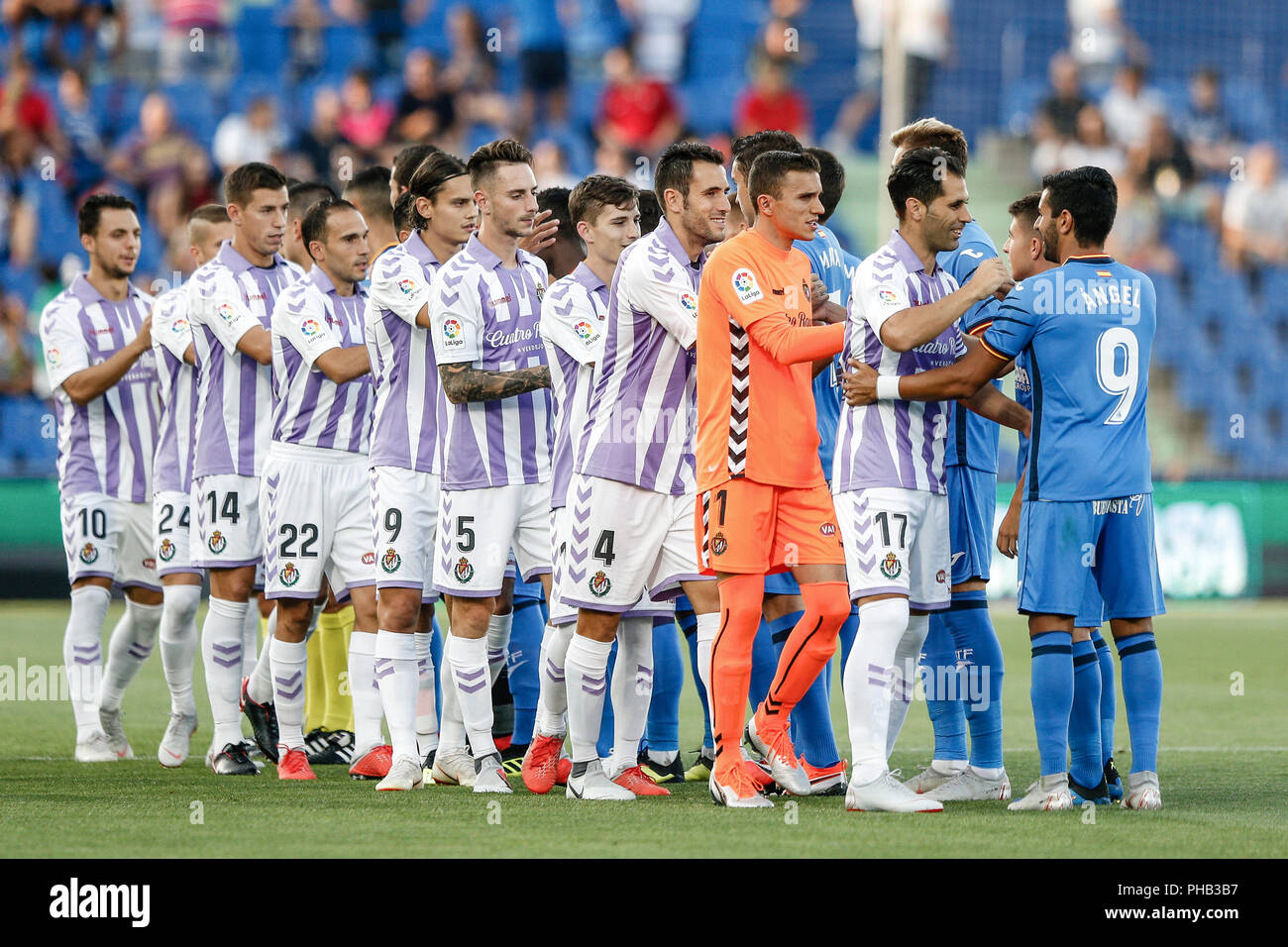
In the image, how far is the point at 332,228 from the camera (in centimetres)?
740

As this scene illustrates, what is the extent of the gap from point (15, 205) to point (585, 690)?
1342 centimetres

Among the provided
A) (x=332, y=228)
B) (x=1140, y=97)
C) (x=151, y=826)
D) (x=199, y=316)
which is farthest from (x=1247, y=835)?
(x=1140, y=97)

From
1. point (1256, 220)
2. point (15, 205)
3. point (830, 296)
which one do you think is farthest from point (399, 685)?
point (1256, 220)

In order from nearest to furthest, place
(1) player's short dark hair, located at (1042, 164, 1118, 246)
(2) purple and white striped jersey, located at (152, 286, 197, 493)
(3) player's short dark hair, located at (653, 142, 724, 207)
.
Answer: (1) player's short dark hair, located at (1042, 164, 1118, 246), (3) player's short dark hair, located at (653, 142, 724, 207), (2) purple and white striped jersey, located at (152, 286, 197, 493)

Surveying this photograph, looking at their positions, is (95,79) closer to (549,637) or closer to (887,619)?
(549,637)

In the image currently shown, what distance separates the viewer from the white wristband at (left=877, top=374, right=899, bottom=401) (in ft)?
19.7

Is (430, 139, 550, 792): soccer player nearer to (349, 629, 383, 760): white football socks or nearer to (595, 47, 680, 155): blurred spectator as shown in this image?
(349, 629, 383, 760): white football socks

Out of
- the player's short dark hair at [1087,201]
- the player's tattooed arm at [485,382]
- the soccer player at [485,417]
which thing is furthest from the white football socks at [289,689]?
the player's short dark hair at [1087,201]

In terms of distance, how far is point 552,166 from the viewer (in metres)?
18.2

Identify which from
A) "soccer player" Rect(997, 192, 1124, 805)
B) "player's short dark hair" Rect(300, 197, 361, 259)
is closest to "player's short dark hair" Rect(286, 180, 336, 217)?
"player's short dark hair" Rect(300, 197, 361, 259)

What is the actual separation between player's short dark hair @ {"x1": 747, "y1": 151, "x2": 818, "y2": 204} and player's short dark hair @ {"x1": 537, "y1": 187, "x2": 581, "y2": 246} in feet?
6.31

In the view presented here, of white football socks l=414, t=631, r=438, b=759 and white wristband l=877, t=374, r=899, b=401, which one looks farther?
white football socks l=414, t=631, r=438, b=759

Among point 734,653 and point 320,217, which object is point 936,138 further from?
point 320,217

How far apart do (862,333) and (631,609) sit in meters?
1.32
